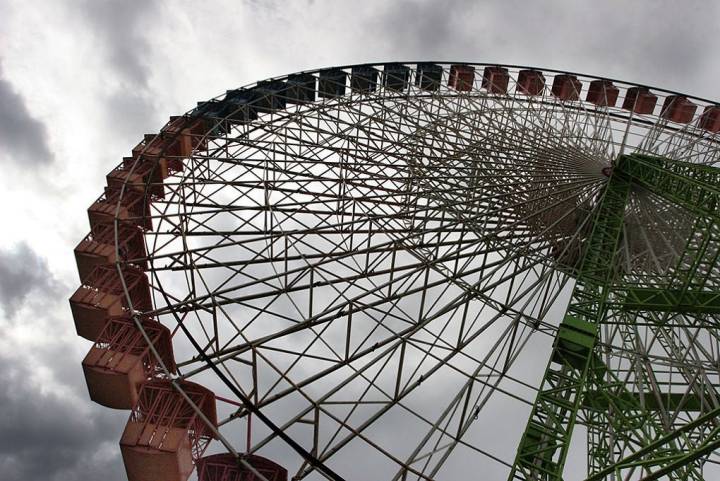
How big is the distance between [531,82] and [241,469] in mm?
25513

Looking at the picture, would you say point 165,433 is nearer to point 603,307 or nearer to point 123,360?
point 123,360

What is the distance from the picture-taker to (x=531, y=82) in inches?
1252

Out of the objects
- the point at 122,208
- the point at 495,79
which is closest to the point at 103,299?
Answer: the point at 122,208

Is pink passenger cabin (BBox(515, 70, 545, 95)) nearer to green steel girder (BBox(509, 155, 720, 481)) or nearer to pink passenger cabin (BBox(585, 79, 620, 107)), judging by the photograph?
pink passenger cabin (BBox(585, 79, 620, 107))

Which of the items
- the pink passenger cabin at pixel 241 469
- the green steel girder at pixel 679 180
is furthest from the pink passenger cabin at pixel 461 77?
the pink passenger cabin at pixel 241 469

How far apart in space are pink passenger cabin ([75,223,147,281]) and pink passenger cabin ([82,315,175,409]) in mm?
2796

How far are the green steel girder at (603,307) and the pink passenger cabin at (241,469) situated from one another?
5532 mm

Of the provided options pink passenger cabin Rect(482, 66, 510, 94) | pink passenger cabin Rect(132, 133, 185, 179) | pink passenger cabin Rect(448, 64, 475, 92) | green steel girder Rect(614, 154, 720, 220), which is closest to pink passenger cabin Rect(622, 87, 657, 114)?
pink passenger cabin Rect(482, 66, 510, 94)

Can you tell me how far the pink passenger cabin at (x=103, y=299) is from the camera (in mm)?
18391

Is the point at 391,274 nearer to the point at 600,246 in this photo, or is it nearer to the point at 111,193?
the point at 600,246

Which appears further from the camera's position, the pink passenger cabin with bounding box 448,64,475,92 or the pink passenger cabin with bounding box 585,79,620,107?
the pink passenger cabin with bounding box 585,79,620,107

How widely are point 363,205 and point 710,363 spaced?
1169 cm

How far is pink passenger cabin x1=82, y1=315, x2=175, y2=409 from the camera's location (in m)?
16.2

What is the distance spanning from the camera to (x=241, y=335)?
49.5ft
